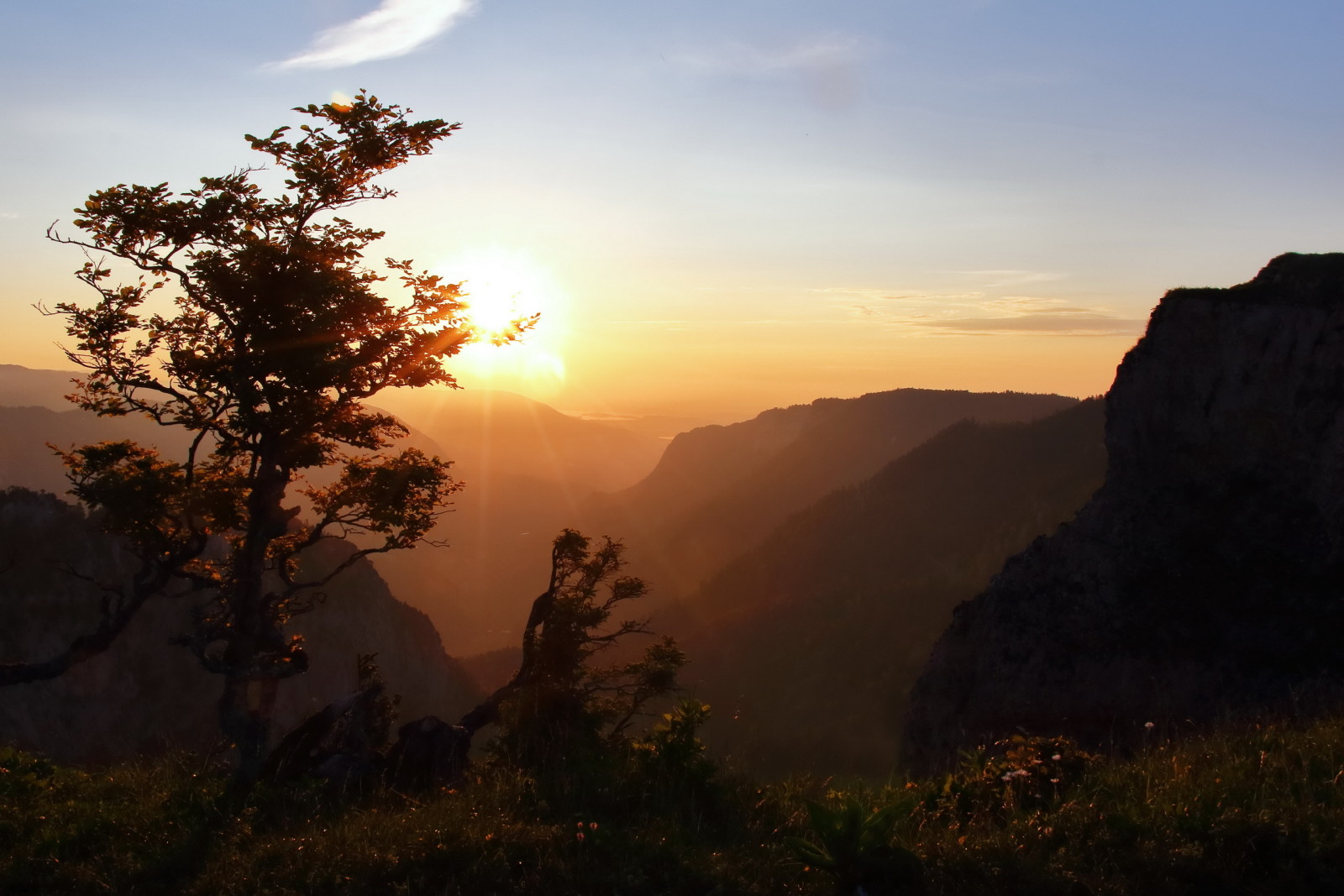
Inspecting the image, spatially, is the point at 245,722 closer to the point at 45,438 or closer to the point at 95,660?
the point at 95,660

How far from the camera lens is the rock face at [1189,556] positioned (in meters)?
17.2

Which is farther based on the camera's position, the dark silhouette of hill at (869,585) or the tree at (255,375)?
the dark silhouette of hill at (869,585)

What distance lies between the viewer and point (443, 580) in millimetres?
138125

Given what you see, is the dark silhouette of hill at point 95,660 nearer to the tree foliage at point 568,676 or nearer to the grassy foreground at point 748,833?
the tree foliage at point 568,676

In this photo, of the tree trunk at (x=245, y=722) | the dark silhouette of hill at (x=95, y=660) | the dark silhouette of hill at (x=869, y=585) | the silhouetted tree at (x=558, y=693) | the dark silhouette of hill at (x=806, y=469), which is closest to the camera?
the silhouetted tree at (x=558, y=693)

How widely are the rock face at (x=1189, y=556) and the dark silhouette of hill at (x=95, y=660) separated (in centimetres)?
2657

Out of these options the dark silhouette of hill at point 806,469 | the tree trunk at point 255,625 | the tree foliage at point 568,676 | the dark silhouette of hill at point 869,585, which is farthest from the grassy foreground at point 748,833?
the dark silhouette of hill at point 806,469

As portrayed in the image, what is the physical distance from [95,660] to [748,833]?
45.6 meters

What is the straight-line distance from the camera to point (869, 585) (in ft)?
212

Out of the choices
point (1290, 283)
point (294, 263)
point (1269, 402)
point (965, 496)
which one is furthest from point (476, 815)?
point (965, 496)

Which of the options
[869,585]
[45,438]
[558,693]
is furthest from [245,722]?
[45,438]

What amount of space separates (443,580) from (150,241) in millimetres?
133130

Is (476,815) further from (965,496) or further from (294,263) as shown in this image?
(965,496)

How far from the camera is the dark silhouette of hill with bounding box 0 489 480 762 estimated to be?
38.9m
